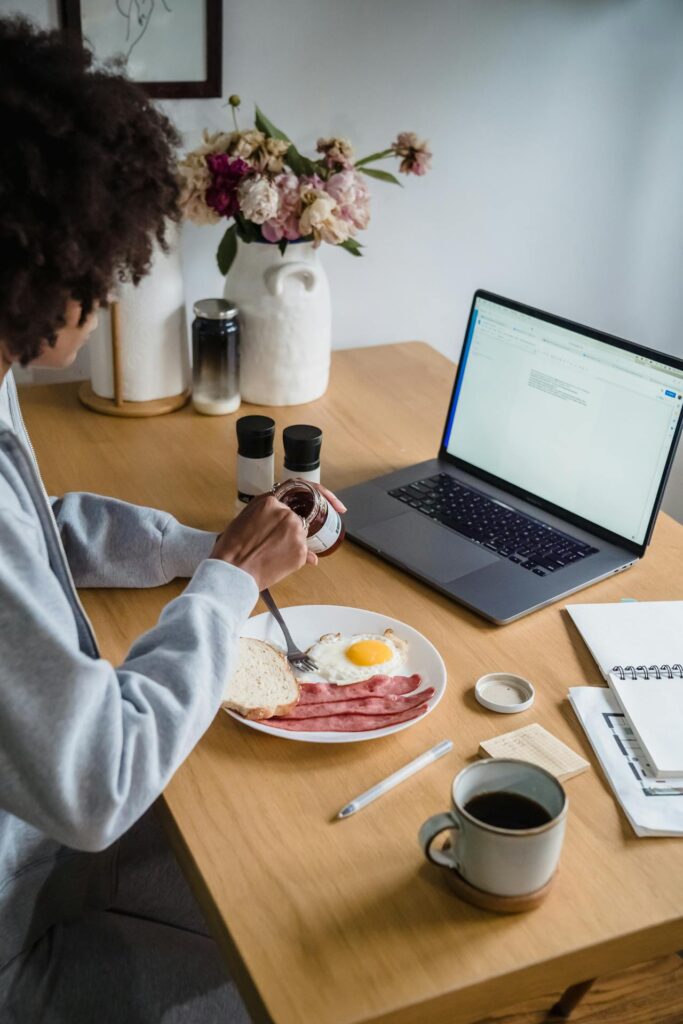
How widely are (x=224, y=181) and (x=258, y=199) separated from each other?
0.07 m

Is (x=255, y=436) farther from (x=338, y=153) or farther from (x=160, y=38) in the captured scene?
(x=160, y=38)

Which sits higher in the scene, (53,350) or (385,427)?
(53,350)

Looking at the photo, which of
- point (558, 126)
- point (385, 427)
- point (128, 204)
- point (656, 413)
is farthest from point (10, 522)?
point (558, 126)

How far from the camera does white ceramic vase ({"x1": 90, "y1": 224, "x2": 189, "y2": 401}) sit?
1.65 m

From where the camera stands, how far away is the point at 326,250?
1.98m

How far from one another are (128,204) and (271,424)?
545 mm

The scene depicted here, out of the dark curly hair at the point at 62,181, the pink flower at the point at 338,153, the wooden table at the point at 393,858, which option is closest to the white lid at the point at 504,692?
the wooden table at the point at 393,858

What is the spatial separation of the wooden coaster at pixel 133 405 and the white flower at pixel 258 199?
0.34 m

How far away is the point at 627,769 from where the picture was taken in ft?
3.30

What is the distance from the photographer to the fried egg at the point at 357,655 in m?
1.12

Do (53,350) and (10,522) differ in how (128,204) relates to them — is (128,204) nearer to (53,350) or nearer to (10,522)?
(53,350)

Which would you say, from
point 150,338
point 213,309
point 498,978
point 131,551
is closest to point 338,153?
point 213,309

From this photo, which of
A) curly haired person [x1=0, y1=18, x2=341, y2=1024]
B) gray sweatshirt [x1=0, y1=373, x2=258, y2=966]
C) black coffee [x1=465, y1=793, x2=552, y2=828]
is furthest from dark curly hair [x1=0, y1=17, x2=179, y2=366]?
black coffee [x1=465, y1=793, x2=552, y2=828]

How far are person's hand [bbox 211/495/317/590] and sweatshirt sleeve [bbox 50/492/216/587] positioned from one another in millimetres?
147
